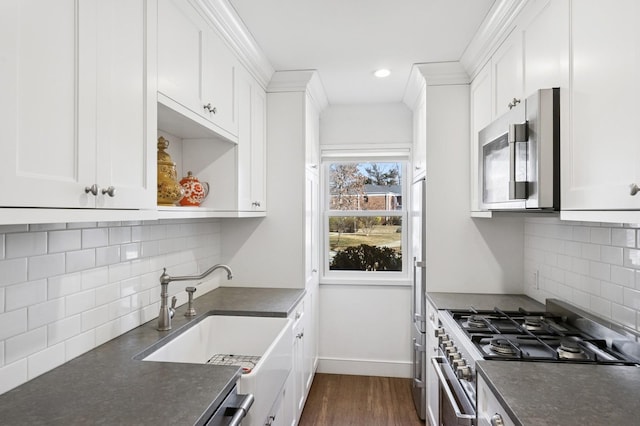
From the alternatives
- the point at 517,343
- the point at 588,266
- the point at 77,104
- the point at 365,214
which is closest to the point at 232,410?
the point at 77,104

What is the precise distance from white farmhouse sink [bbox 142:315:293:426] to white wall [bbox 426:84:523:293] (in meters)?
1.24

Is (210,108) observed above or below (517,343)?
above

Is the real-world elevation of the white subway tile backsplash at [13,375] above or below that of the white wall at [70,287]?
below

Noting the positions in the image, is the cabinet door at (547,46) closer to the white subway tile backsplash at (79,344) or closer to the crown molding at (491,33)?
the crown molding at (491,33)

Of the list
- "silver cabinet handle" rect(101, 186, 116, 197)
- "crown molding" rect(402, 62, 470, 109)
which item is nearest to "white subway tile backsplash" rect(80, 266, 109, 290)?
"silver cabinet handle" rect(101, 186, 116, 197)

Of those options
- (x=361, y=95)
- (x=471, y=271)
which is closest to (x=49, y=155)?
(x=471, y=271)

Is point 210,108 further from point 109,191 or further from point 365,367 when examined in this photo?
point 365,367

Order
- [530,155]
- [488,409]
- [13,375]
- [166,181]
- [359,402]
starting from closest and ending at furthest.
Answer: [13,375] < [488,409] < [530,155] < [166,181] < [359,402]

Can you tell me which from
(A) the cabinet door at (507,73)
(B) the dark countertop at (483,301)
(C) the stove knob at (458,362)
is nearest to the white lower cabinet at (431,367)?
(B) the dark countertop at (483,301)

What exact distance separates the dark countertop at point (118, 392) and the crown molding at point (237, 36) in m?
1.51

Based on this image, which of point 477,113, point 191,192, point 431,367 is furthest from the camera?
point 477,113

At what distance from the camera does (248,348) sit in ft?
6.61

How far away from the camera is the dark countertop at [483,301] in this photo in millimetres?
2186

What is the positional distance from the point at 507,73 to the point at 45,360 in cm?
233
